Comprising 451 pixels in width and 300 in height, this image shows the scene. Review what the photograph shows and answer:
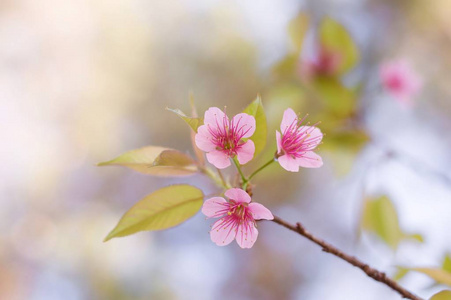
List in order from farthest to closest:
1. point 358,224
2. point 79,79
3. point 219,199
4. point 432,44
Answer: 1. point 79,79
2. point 432,44
3. point 358,224
4. point 219,199

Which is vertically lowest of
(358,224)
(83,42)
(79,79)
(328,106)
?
(79,79)

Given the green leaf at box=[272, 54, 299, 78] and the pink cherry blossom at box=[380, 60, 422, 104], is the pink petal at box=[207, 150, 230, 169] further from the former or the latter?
the pink cherry blossom at box=[380, 60, 422, 104]

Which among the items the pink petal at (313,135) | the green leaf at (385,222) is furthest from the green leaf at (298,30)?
the pink petal at (313,135)

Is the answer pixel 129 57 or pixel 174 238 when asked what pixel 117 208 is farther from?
pixel 129 57

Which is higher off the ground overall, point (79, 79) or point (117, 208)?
point (79, 79)

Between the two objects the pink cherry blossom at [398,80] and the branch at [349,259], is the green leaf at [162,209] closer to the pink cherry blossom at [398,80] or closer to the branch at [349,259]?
the branch at [349,259]

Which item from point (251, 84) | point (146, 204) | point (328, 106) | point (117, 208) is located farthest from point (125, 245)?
point (146, 204)

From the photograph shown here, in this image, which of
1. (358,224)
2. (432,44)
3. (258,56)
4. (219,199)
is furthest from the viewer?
(432,44)

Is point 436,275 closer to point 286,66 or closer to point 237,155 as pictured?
point 237,155
